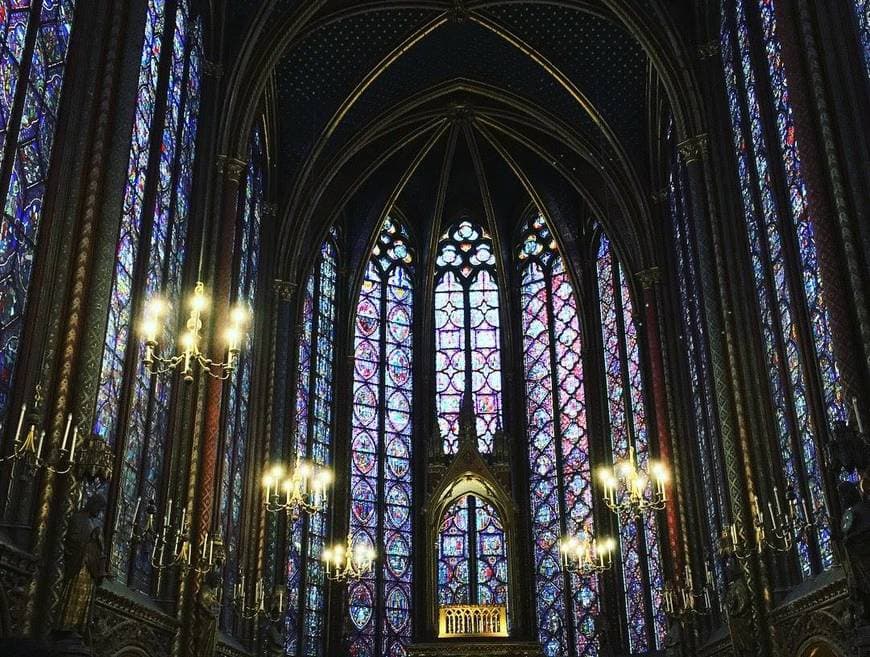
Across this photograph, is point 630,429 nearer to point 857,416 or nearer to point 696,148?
point 696,148

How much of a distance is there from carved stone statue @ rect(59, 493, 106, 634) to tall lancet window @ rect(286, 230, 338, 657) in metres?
13.4

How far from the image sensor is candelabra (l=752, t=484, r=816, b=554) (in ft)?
49.9

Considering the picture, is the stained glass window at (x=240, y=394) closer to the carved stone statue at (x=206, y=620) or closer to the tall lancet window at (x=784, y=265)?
the carved stone statue at (x=206, y=620)

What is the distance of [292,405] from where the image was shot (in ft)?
82.3

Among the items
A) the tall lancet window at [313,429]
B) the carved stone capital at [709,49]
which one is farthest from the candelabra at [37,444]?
the carved stone capital at [709,49]

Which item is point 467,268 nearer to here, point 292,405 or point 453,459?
point 453,459

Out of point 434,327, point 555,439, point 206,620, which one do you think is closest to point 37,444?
point 206,620

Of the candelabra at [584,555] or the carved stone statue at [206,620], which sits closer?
the carved stone statue at [206,620]

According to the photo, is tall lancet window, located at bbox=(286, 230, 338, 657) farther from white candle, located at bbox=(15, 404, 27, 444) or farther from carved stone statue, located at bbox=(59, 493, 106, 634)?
white candle, located at bbox=(15, 404, 27, 444)

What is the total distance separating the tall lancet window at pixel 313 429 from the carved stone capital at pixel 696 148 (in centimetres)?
1163

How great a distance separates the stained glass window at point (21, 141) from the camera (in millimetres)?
11414

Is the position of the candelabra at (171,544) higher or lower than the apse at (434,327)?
lower

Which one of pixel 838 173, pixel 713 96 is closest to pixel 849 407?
pixel 838 173

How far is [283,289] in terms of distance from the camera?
83.4 feet
